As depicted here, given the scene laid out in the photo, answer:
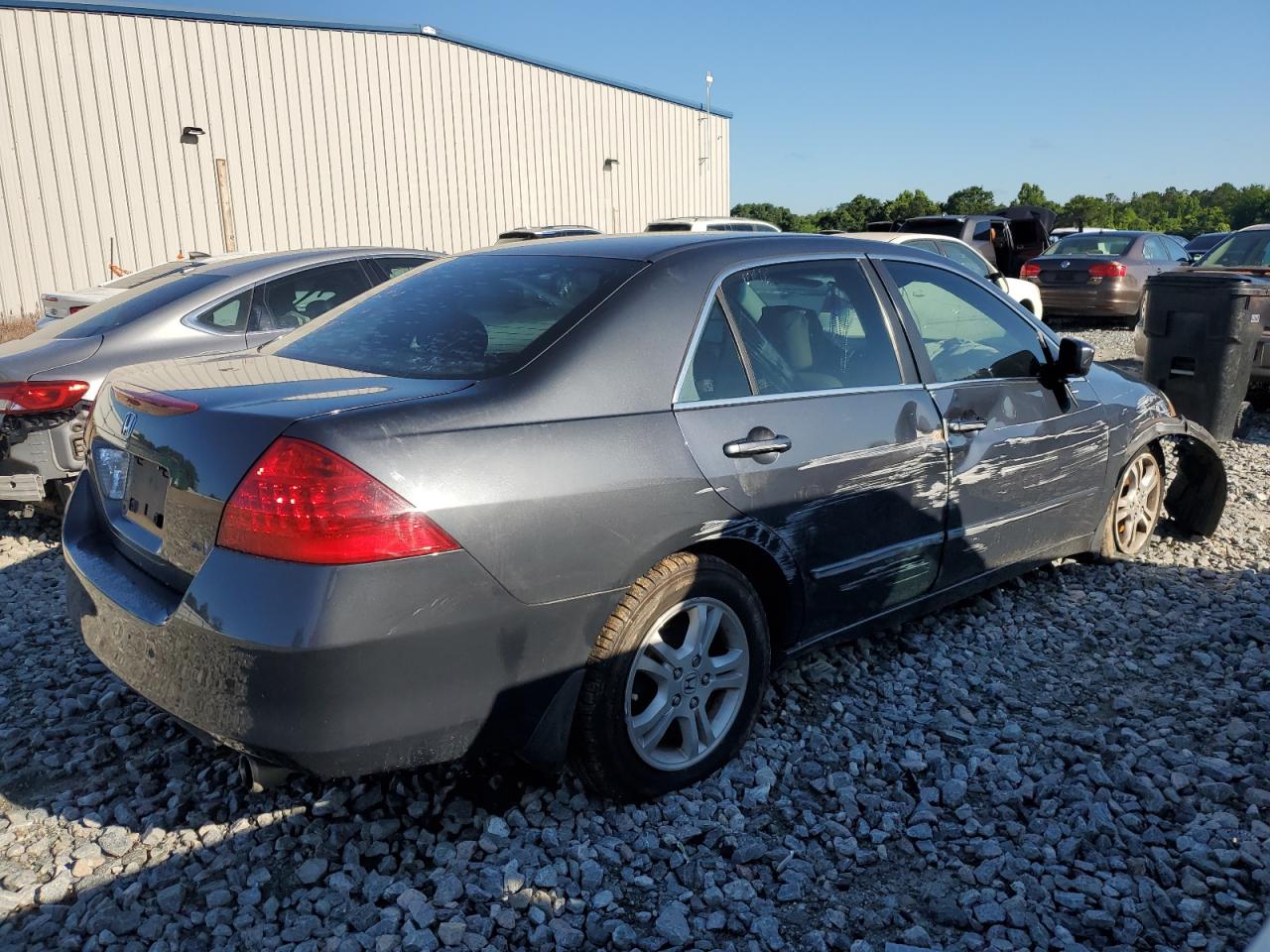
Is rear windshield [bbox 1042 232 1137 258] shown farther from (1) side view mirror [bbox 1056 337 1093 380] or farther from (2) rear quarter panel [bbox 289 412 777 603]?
(2) rear quarter panel [bbox 289 412 777 603]

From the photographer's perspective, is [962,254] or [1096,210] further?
[1096,210]

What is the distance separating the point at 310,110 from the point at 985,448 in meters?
17.3

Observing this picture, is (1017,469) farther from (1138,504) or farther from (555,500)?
(555,500)

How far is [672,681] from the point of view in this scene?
2.81m

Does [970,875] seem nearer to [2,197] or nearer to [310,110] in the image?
[2,197]

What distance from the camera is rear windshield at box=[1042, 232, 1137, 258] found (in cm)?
1484

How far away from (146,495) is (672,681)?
1545 mm

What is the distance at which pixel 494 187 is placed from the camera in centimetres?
2114

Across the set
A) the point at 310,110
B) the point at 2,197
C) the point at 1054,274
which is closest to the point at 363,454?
the point at 1054,274

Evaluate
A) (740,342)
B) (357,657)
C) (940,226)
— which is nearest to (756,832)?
(357,657)

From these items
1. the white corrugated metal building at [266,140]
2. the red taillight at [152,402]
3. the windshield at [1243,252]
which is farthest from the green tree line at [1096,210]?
the red taillight at [152,402]

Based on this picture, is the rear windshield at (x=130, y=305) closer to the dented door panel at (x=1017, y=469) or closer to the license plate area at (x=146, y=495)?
the license plate area at (x=146, y=495)

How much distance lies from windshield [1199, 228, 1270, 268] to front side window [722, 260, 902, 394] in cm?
794

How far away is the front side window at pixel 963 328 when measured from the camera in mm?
3666
